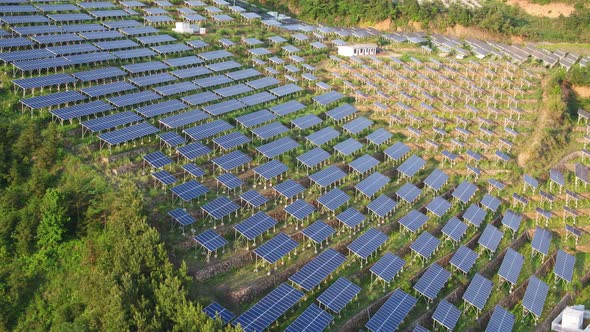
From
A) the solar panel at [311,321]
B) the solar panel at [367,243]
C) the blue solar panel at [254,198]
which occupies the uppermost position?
the blue solar panel at [254,198]

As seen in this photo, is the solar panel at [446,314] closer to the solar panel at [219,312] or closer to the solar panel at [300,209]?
the solar panel at [300,209]

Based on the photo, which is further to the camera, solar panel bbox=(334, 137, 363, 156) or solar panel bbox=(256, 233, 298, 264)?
solar panel bbox=(334, 137, 363, 156)

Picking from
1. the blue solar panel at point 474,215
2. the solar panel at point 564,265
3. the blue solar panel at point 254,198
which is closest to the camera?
the blue solar panel at point 254,198

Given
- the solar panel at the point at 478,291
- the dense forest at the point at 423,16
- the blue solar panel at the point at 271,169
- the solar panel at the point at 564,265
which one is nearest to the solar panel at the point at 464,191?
the solar panel at the point at 564,265

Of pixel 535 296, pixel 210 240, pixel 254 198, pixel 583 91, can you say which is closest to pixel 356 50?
pixel 583 91

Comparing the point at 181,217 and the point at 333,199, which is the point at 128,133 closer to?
the point at 181,217

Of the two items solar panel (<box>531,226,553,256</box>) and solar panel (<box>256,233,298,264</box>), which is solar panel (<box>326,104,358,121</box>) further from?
solar panel (<box>531,226,553,256</box>)

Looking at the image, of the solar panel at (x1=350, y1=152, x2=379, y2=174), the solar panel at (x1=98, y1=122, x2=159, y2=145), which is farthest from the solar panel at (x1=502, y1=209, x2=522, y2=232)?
the solar panel at (x1=98, y1=122, x2=159, y2=145)
